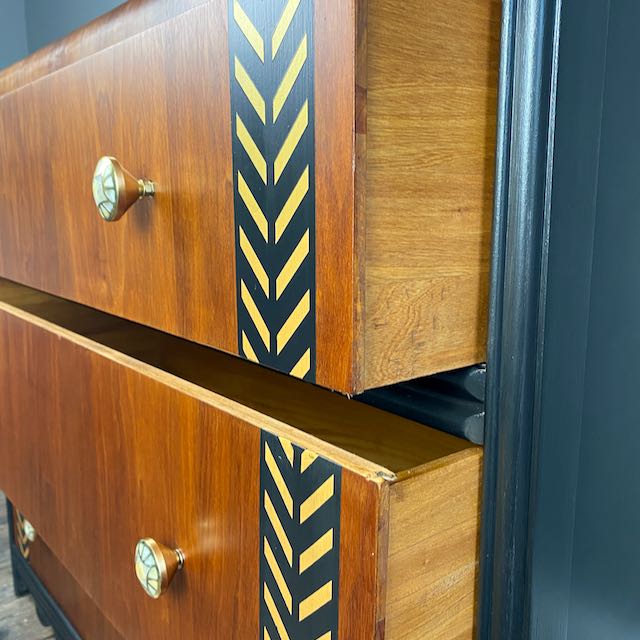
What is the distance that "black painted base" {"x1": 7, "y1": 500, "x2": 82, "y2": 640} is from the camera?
865mm

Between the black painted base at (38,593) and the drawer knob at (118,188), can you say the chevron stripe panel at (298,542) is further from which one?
the black painted base at (38,593)

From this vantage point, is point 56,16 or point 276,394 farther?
point 56,16

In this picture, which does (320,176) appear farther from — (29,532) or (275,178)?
(29,532)

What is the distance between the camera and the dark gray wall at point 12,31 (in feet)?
5.13

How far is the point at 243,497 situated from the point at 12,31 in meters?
1.58

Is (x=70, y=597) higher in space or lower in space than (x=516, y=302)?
lower

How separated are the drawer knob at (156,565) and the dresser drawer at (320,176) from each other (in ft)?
0.41

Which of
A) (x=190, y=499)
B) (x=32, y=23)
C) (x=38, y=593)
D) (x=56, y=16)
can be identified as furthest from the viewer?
(x=32, y=23)

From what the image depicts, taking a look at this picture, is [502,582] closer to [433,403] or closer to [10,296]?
[433,403]

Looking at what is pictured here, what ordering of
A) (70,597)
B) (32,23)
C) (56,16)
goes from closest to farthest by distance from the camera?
(70,597)
(56,16)
(32,23)

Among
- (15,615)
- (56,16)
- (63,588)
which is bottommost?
(15,615)

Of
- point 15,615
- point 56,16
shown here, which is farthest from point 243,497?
point 56,16

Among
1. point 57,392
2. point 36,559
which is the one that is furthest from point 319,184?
point 36,559

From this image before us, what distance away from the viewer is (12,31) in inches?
61.9
